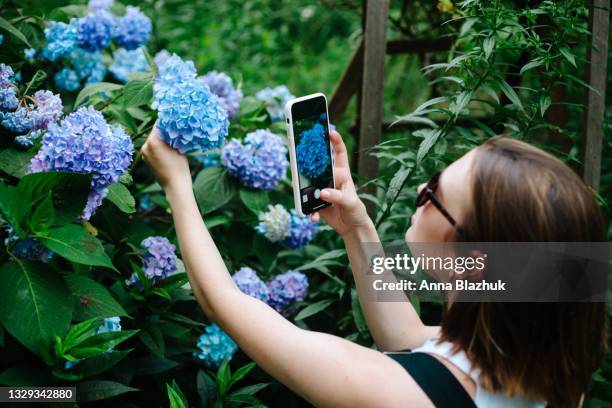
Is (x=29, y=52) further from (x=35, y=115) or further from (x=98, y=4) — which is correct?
(x=35, y=115)

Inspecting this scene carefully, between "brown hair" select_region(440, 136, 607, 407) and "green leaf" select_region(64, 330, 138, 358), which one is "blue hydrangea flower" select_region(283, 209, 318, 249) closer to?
"green leaf" select_region(64, 330, 138, 358)

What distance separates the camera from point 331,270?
2354 millimetres

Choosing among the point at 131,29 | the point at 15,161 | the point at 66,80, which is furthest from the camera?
the point at 131,29

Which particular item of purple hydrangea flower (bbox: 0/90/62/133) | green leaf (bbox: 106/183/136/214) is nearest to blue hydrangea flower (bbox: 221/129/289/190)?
green leaf (bbox: 106/183/136/214)

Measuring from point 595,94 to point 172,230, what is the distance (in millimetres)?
1528

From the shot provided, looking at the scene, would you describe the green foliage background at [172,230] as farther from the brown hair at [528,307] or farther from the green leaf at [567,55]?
the brown hair at [528,307]

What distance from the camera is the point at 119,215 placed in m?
2.08

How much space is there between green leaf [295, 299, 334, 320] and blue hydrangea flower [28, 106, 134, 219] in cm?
88

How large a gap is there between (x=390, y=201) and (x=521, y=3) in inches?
41.1

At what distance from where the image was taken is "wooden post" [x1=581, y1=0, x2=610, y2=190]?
2260 millimetres

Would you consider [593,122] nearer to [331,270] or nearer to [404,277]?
[404,277]

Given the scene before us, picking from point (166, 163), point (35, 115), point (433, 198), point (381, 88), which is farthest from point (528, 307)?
point (381, 88)

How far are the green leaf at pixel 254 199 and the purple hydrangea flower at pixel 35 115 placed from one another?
732 millimetres

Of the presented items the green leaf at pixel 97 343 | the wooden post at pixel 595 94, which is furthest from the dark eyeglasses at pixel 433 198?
the wooden post at pixel 595 94
